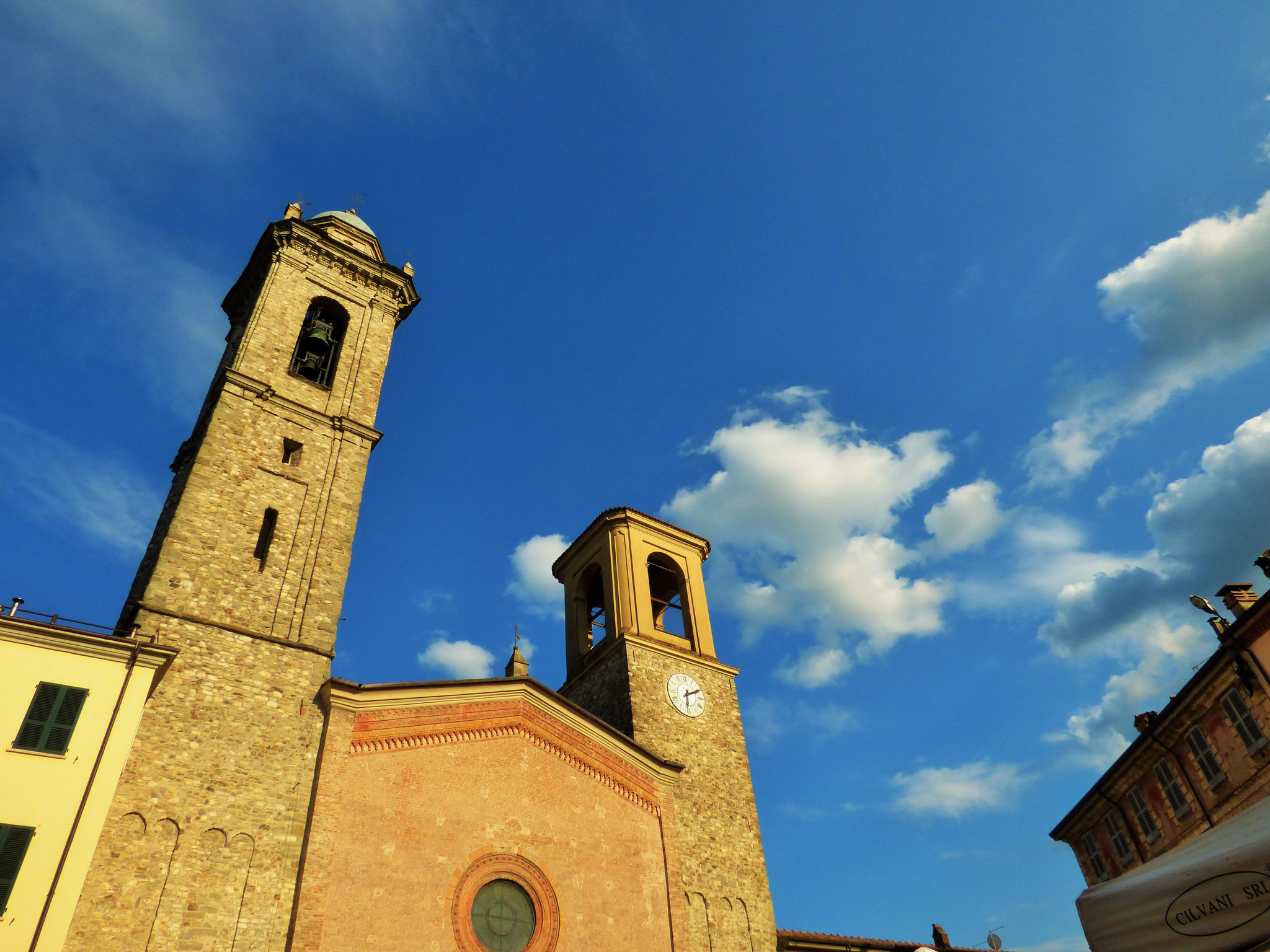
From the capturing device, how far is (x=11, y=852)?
33.9 feet

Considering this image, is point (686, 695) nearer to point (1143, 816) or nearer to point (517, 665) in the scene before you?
point (517, 665)

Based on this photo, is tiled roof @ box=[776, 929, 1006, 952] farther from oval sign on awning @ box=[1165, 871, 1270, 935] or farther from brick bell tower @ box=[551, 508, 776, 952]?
oval sign on awning @ box=[1165, 871, 1270, 935]

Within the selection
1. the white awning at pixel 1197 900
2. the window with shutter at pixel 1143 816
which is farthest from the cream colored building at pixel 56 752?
the window with shutter at pixel 1143 816

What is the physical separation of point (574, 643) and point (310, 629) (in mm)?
9537

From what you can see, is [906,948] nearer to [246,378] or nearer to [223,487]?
[223,487]

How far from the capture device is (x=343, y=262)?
22.6 meters

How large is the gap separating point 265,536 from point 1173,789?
23.4 metres

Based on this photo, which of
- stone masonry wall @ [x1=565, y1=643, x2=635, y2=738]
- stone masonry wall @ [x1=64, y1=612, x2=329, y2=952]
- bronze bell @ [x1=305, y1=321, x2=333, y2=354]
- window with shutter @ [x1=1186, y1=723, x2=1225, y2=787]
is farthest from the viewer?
bronze bell @ [x1=305, y1=321, x2=333, y2=354]

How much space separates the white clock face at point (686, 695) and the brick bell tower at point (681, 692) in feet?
0.08

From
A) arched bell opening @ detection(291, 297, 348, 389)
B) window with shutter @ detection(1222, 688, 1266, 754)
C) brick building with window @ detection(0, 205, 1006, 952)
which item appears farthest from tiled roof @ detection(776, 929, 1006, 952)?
arched bell opening @ detection(291, 297, 348, 389)

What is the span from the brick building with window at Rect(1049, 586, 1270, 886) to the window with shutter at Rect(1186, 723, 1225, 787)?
0.09 ft

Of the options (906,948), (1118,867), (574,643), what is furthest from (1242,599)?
(574,643)

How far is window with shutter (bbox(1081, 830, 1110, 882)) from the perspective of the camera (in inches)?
959

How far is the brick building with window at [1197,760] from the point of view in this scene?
17.4 m
